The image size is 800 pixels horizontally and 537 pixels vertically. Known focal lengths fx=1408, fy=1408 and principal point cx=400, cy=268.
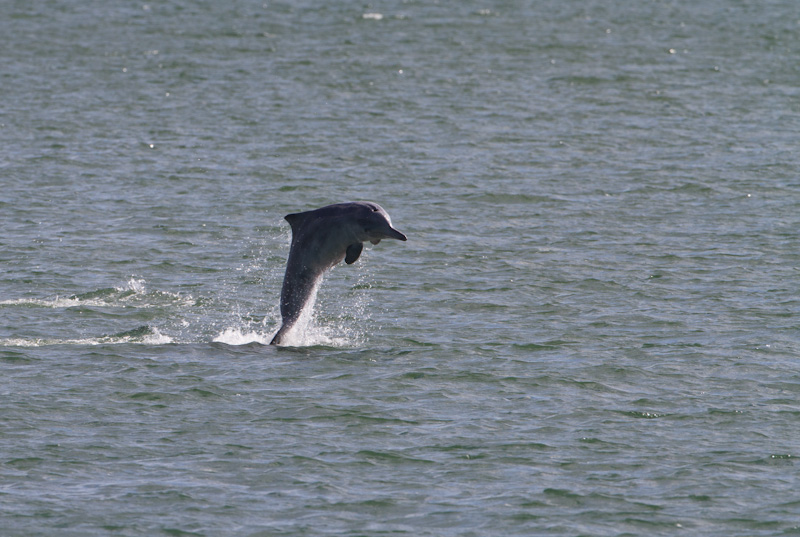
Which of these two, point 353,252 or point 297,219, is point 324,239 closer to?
point 297,219

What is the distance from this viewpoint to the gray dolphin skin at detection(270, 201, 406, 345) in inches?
835

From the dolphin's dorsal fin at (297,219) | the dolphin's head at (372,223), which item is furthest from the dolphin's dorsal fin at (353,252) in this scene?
the dolphin's dorsal fin at (297,219)

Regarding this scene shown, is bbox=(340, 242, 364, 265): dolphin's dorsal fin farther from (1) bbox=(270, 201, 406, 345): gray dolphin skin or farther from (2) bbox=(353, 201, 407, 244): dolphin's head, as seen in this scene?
(2) bbox=(353, 201, 407, 244): dolphin's head

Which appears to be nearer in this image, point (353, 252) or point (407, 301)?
point (353, 252)

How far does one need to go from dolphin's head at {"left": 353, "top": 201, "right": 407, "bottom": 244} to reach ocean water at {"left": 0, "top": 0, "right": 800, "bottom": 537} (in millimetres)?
2014

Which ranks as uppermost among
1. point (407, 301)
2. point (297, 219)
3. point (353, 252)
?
point (297, 219)

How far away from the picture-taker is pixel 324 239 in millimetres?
21469

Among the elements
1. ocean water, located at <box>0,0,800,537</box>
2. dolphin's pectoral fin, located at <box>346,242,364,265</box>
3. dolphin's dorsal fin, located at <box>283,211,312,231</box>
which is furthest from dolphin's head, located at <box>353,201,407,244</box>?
ocean water, located at <box>0,0,800,537</box>

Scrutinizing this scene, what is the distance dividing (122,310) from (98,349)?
301cm

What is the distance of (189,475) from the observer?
16.6 metres

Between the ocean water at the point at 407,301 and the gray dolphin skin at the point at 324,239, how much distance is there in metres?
1.10

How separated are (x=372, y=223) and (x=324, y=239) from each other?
0.83 meters

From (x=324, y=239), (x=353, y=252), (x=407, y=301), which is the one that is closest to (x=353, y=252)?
(x=353, y=252)

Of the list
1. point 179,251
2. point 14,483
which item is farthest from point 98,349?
point 179,251
